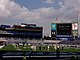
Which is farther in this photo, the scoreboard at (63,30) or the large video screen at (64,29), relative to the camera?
the scoreboard at (63,30)

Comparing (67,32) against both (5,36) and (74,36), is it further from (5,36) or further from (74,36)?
(5,36)

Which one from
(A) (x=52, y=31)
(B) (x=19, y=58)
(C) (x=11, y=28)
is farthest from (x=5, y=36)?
(B) (x=19, y=58)

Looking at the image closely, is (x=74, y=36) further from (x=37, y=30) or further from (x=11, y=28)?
(x=11, y=28)

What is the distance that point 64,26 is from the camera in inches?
4596

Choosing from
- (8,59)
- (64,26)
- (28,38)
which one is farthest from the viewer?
(28,38)

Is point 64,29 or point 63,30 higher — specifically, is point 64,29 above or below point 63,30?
above

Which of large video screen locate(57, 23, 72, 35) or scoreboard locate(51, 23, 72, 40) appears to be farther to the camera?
scoreboard locate(51, 23, 72, 40)

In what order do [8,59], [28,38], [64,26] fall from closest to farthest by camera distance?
[8,59] → [64,26] → [28,38]

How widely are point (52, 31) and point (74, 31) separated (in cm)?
1162

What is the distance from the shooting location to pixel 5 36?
130m

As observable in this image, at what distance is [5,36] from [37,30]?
18940 millimetres

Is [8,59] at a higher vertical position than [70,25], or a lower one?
lower

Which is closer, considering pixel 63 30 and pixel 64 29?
pixel 63 30

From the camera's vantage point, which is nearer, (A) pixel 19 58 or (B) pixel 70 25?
(A) pixel 19 58
